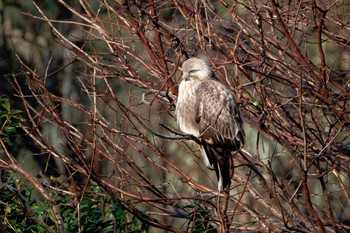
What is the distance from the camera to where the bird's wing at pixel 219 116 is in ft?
21.1

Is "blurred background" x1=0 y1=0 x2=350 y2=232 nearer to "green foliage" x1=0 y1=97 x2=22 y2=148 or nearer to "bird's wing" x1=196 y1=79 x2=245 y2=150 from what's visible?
"green foliage" x1=0 y1=97 x2=22 y2=148

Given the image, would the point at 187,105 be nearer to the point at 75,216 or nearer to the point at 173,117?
the point at 173,117

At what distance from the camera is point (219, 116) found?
650 cm

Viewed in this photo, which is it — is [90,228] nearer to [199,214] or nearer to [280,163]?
[199,214]

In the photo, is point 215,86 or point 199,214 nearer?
point 215,86

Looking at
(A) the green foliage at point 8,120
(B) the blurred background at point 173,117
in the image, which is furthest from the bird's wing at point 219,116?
(A) the green foliage at point 8,120

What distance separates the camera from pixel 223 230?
5.72 metres

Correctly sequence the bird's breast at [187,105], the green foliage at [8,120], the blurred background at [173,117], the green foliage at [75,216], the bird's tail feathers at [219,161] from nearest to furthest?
the blurred background at [173,117] → the bird's tail feathers at [219,161] → the bird's breast at [187,105] → the green foliage at [75,216] → the green foliage at [8,120]

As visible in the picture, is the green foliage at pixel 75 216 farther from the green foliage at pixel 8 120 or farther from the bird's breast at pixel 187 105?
the bird's breast at pixel 187 105

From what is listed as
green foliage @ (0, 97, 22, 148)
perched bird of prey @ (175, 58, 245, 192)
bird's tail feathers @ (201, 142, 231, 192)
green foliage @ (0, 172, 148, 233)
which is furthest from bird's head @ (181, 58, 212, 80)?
green foliage @ (0, 97, 22, 148)

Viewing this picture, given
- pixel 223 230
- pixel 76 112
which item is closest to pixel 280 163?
pixel 76 112

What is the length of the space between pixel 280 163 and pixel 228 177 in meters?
4.49

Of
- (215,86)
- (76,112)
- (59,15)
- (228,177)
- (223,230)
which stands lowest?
(223,230)

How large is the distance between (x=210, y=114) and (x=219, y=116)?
9 cm
